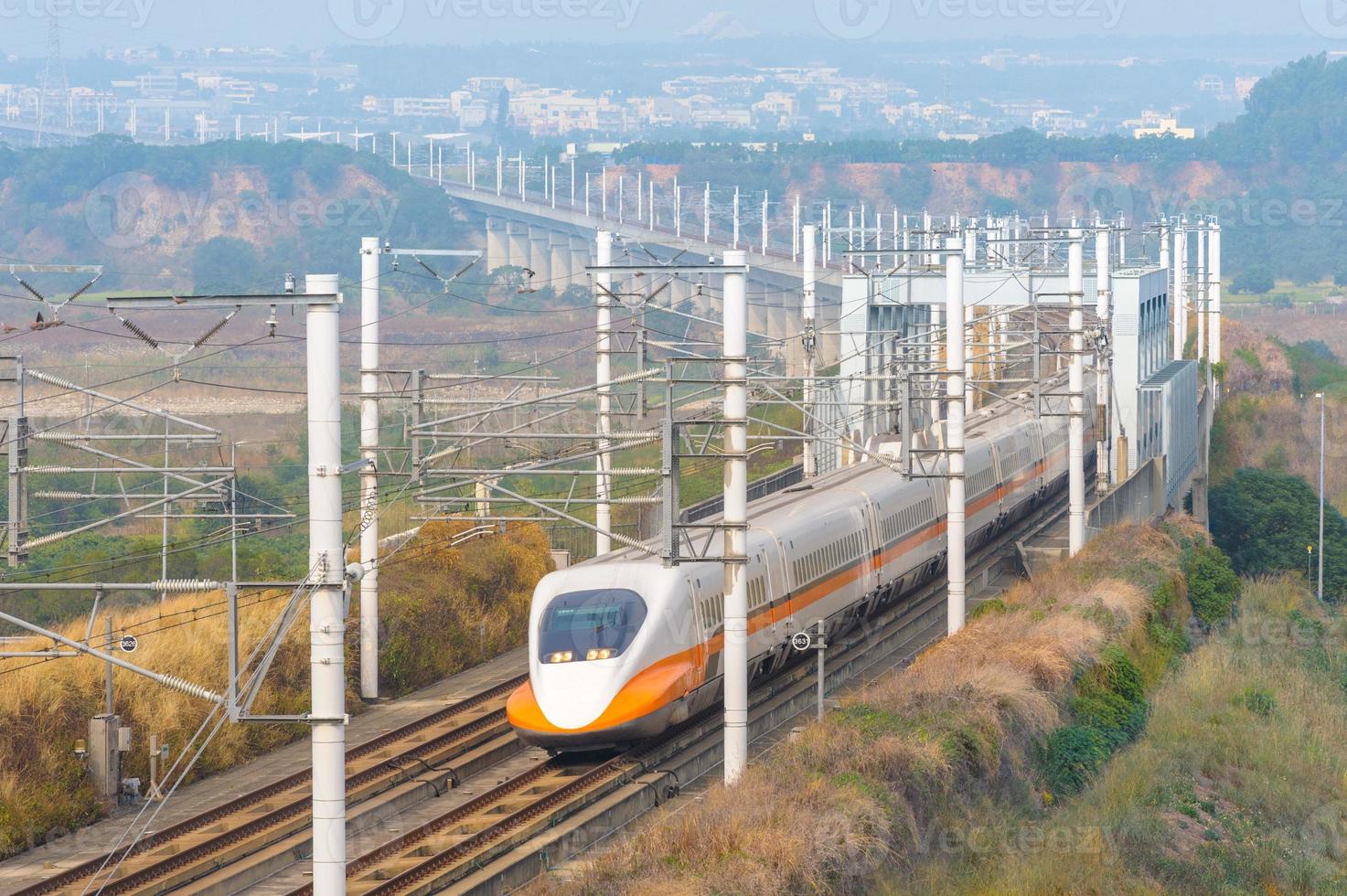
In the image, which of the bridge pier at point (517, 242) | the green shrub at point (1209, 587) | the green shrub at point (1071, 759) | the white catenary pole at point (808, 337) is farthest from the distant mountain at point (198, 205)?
the green shrub at point (1071, 759)

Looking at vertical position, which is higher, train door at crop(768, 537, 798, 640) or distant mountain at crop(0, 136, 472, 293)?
distant mountain at crop(0, 136, 472, 293)

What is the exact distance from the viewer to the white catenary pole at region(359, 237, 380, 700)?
25000mm

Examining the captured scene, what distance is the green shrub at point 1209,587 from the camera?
1587 inches

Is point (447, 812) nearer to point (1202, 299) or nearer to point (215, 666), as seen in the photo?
point (215, 666)

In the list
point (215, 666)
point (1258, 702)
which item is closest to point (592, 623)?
point (215, 666)

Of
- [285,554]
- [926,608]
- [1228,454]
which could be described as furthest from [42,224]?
[926,608]

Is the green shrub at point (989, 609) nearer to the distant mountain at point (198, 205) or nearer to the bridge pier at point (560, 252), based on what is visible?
the bridge pier at point (560, 252)

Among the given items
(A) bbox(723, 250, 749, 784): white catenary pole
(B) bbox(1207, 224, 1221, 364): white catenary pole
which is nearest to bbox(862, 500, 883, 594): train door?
(A) bbox(723, 250, 749, 784): white catenary pole

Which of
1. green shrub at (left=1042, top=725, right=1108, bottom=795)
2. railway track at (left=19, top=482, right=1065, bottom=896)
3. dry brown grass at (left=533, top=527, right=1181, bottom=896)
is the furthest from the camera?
green shrub at (left=1042, top=725, right=1108, bottom=795)

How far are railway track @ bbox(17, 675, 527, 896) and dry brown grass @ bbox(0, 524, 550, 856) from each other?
1728mm

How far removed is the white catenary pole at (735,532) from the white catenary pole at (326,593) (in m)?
7.00

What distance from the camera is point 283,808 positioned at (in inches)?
854

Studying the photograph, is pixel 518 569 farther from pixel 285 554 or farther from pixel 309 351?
pixel 309 351

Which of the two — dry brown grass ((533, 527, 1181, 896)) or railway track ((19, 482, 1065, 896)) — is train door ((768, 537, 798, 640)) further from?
dry brown grass ((533, 527, 1181, 896))
